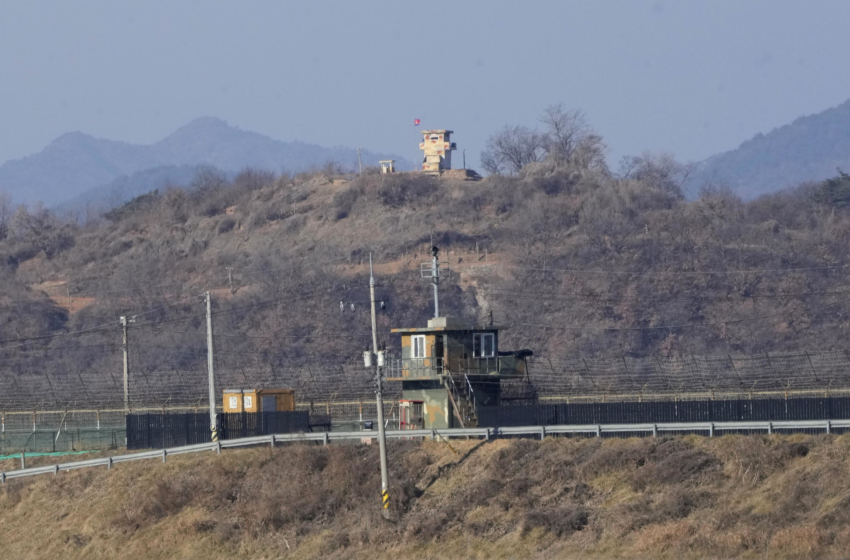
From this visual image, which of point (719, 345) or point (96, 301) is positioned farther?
point (96, 301)

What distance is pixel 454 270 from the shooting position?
116 meters

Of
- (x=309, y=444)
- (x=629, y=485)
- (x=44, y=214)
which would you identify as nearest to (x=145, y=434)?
(x=309, y=444)

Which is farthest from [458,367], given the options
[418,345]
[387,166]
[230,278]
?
[387,166]

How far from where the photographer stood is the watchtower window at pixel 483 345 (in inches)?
2045

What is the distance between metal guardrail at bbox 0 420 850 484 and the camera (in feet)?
128

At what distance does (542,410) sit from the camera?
45688 millimetres

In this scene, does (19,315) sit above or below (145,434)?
above

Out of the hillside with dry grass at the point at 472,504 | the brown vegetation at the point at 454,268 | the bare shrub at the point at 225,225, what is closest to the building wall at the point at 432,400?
the hillside with dry grass at the point at 472,504

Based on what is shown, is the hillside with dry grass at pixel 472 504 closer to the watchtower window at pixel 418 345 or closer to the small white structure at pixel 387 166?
the watchtower window at pixel 418 345

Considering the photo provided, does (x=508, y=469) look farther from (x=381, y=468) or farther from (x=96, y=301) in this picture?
(x=96, y=301)

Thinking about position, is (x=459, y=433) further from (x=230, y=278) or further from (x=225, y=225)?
(x=225, y=225)

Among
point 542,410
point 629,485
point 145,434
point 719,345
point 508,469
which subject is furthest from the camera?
point 719,345

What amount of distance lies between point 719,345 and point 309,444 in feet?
212

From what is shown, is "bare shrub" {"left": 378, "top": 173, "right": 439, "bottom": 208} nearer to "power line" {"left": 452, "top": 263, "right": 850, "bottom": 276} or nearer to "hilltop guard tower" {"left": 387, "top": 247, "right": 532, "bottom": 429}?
"power line" {"left": 452, "top": 263, "right": 850, "bottom": 276}
